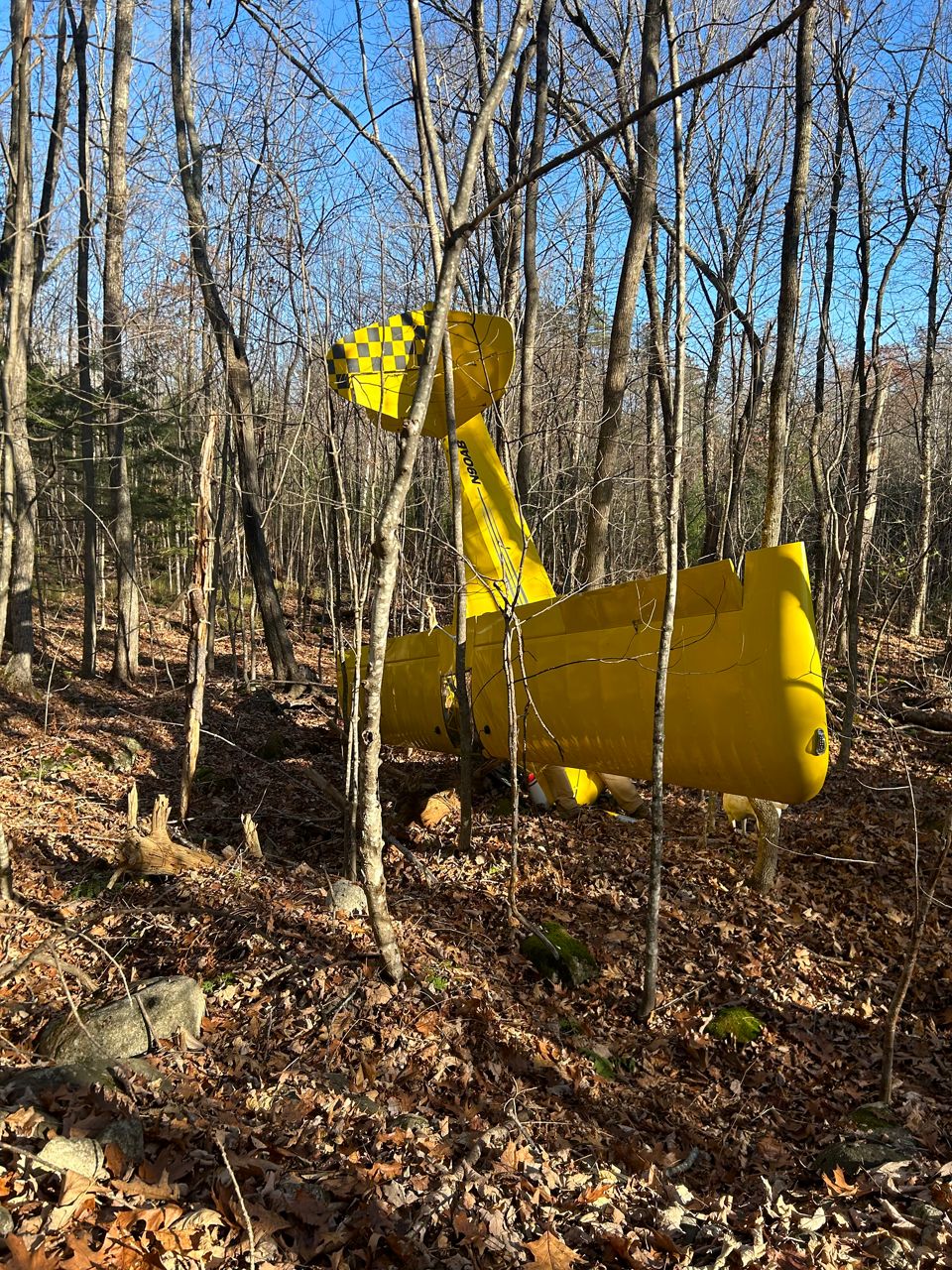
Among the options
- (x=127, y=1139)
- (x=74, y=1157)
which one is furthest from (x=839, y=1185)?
(x=74, y=1157)

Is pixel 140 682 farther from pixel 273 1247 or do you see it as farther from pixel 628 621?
Answer: pixel 273 1247

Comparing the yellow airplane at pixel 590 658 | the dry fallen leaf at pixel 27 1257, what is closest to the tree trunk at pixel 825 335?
the yellow airplane at pixel 590 658

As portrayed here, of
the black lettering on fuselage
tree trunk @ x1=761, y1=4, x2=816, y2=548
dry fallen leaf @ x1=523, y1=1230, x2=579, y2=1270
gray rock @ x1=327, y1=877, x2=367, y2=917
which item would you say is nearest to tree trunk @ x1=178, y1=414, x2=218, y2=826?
gray rock @ x1=327, y1=877, x2=367, y2=917

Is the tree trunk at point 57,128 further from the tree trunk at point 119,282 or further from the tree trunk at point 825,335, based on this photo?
the tree trunk at point 825,335

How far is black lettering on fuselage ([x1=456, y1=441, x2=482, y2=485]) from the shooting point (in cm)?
762

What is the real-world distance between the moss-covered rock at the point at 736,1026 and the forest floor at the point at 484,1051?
0.21 feet

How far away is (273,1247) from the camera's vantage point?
2.76 meters

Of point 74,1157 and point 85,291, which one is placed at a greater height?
point 85,291

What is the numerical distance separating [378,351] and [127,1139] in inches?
231

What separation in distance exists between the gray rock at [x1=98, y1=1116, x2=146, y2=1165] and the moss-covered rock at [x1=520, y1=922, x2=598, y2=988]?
2783mm

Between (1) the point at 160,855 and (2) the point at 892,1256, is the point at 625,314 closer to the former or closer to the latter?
(1) the point at 160,855

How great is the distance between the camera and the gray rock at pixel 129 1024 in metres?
3.92

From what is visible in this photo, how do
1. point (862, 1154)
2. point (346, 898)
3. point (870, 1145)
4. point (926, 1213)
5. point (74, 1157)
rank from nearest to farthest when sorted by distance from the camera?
point (74, 1157) → point (926, 1213) → point (862, 1154) → point (870, 1145) → point (346, 898)

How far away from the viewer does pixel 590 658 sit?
568 centimetres
